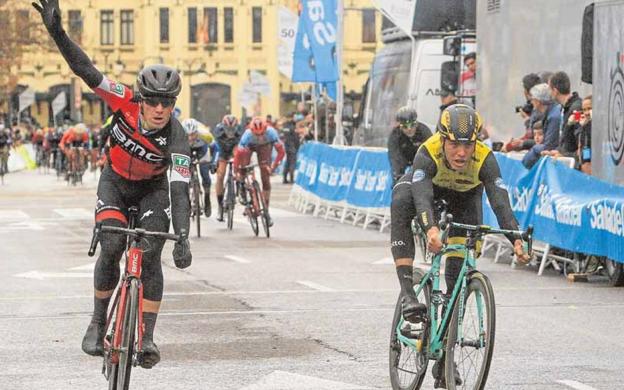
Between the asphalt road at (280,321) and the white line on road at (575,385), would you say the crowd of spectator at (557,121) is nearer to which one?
the asphalt road at (280,321)

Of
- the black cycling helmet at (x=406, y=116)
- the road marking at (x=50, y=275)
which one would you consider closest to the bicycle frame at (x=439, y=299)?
the road marking at (x=50, y=275)

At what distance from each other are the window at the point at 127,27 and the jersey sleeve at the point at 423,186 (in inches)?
3697

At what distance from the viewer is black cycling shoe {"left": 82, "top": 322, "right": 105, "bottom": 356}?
8.95m

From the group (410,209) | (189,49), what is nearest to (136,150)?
(410,209)

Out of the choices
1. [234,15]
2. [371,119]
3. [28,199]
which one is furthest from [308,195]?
[234,15]

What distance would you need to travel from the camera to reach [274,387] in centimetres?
950

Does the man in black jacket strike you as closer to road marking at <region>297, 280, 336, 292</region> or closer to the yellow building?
road marking at <region>297, 280, 336, 292</region>

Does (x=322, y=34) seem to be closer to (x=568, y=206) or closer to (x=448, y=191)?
(x=568, y=206)

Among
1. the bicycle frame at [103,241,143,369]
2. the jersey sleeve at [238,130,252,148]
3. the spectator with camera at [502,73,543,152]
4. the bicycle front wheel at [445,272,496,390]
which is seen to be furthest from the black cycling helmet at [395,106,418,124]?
the bicycle frame at [103,241,143,369]

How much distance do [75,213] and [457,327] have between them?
2148 cm

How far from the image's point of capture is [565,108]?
18344 millimetres

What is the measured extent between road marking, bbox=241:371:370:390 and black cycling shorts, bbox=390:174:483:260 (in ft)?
2.75

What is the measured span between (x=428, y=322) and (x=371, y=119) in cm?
1968

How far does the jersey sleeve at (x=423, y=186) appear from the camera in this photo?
883cm
